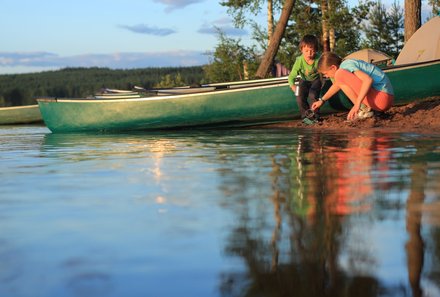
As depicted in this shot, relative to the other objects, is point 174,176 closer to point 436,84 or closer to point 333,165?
point 333,165

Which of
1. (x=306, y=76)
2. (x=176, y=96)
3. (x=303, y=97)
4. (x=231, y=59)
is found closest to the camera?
(x=306, y=76)

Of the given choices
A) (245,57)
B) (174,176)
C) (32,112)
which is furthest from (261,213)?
(245,57)

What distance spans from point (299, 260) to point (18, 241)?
1288 mm

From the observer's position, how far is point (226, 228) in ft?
10.8

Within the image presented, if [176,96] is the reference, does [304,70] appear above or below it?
above

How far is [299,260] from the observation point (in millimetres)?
2637

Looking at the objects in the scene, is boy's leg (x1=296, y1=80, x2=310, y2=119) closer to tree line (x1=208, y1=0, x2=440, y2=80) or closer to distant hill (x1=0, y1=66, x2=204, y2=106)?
tree line (x1=208, y1=0, x2=440, y2=80)

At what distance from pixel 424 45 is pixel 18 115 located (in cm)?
1377

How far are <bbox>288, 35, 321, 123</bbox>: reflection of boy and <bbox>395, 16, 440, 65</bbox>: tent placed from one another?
3.41m

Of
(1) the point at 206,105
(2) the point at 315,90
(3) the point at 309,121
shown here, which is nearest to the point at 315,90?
(2) the point at 315,90

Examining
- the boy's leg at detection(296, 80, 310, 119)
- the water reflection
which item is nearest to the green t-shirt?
the boy's leg at detection(296, 80, 310, 119)

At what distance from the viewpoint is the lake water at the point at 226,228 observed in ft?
7.83

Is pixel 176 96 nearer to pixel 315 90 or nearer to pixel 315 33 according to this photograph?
pixel 315 90

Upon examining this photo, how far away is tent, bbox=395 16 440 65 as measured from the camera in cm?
1395
